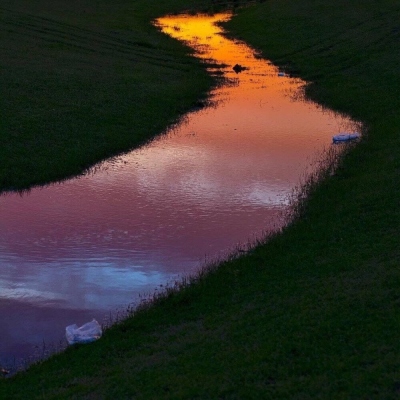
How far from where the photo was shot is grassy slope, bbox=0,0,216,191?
2147 cm

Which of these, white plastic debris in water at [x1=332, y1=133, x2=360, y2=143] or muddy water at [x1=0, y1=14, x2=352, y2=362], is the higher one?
white plastic debris in water at [x1=332, y1=133, x2=360, y2=143]

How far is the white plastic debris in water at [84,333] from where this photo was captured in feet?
35.5

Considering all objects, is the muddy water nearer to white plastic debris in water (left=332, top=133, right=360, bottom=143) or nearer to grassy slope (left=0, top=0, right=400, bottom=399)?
white plastic debris in water (left=332, top=133, right=360, bottom=143)

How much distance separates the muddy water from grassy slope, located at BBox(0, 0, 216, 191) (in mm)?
1069

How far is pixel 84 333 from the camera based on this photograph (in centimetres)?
1096

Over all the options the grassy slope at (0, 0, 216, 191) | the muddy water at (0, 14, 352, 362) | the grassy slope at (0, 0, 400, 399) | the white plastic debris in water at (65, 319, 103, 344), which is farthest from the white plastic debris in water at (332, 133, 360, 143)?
the white plastic debris in water at (65, 319, 103, 344)

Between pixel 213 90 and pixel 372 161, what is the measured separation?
14343 mm

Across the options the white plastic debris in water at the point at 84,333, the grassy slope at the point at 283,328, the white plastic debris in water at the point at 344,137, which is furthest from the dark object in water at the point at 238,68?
the white plastic debris in water at the point at 84,333

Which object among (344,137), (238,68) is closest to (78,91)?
(344,137)

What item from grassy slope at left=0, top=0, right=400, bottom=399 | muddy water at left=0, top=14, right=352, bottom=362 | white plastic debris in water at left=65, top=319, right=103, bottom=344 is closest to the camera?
grassy slope at left=0, top=0, right=400, bottom=399

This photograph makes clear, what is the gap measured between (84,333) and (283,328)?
316 cm

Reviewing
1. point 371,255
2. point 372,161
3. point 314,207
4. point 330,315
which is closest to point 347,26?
point 372,161

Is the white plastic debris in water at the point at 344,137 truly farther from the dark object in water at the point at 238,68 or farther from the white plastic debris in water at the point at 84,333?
the dark object in water at the point at 238,68

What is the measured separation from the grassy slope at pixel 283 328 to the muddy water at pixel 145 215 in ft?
4.40
